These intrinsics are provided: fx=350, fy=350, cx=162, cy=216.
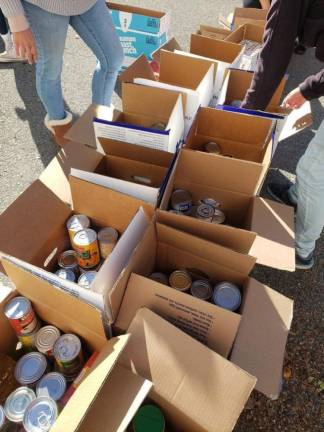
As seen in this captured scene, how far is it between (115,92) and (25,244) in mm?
2127

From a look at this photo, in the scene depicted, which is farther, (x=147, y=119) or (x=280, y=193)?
(x=280, y=193)

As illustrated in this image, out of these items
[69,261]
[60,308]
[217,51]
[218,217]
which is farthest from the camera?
[217,51]

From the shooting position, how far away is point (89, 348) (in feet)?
4.49

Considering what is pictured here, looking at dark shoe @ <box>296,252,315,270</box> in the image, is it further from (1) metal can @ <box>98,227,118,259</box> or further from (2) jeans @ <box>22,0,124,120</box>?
(2) jeans @ <box>22,0,124,120</box>

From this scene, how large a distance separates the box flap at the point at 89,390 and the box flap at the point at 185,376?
0.07m

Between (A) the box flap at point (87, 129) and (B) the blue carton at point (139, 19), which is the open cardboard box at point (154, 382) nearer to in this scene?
(A) the box flap at point (87, 129)

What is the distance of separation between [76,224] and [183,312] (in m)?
0.64

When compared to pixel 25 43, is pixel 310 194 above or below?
below

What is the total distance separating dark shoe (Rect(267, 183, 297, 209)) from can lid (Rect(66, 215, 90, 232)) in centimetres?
141

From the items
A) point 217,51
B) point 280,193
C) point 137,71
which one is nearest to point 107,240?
point 137,71

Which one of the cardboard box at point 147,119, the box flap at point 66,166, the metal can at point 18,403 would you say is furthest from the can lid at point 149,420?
the cardboard box at point 147,119

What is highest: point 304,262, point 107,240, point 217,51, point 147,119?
point 217,51

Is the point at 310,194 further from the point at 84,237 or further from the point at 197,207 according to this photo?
the point at 84,237

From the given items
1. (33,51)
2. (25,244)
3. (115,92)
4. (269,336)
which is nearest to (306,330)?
(269,336)
